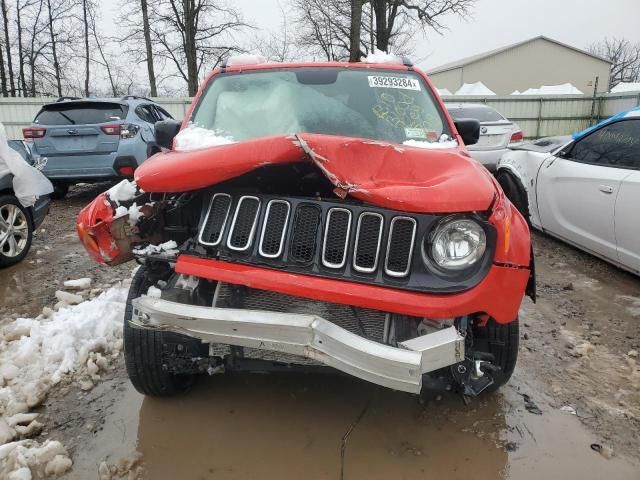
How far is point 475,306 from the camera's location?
2064mm

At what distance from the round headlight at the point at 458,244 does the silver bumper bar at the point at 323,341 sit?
0.95 ft

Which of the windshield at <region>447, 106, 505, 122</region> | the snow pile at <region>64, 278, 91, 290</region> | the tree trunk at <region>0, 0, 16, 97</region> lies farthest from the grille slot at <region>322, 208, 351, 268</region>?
the tree trunk at <region>0, 0, 16, 97</region>

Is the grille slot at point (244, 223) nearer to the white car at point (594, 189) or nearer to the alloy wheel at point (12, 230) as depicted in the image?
the white car at point (594, 189)

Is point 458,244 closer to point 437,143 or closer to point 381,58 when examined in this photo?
point 437,143

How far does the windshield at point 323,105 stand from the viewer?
3240 mm

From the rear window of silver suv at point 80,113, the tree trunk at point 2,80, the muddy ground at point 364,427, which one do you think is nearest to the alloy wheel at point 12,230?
the muddy ground at point 364,427

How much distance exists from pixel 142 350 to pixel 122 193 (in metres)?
0.81

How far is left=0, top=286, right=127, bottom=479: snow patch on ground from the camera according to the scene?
2.41 metres

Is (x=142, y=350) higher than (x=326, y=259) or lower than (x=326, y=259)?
lower

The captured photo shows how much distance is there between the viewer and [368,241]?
219cm

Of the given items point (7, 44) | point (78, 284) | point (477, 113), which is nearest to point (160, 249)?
point (78, 284)

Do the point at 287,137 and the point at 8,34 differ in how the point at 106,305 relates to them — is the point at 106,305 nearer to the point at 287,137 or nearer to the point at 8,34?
the point at 287,137

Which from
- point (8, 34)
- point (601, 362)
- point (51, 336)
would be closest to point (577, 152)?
point (601, 362)

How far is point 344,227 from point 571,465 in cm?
159
